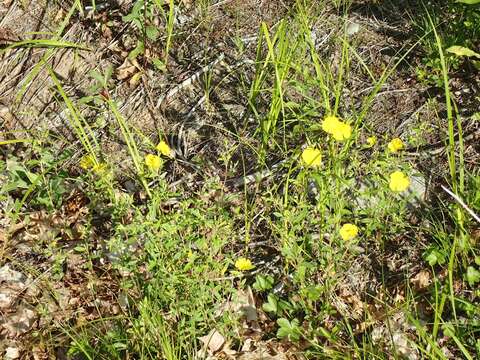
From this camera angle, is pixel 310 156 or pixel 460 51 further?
pixel 460 51

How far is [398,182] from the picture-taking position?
7.23 feet

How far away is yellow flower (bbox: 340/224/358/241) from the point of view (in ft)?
7.11

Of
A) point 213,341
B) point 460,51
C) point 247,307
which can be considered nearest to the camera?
point 213,341

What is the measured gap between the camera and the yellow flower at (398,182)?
2191 millimetres

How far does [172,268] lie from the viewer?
2.18 metres

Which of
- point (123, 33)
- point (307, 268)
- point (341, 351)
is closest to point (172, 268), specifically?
point (307, 268)

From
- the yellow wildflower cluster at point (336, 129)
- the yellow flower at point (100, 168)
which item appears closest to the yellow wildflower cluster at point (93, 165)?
the yellow flower at point (100, 168)

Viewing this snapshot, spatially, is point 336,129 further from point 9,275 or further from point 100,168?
point 9,275

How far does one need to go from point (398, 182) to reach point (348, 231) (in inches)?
10.9

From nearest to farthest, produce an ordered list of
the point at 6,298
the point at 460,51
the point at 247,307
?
the point at 247,307 → the point at 6,298 → the point at 460,51

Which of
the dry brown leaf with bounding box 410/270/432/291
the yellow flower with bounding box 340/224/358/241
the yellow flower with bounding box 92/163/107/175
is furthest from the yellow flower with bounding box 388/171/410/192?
the yellow flower with bounding box 92/163/107/175

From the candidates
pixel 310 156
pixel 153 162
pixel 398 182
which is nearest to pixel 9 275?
pixel 153 162

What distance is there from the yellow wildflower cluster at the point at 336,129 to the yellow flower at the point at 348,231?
379 millimetres

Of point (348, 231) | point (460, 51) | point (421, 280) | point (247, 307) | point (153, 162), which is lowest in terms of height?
point (421, 280)
